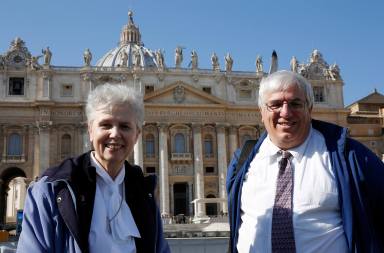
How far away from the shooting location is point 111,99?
365 cm

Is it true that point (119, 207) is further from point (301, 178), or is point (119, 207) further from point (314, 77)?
point (314, 77)

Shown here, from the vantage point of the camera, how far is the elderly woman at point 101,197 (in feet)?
10.7

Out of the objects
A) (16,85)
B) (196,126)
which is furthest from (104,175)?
(16,85)

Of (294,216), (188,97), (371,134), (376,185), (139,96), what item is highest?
(188,97)

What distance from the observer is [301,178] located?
148 inches

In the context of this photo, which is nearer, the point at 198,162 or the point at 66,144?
the point at 66,144

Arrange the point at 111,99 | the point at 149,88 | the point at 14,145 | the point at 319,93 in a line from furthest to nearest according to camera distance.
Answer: the point at 319,93 < the point at 149,88 < the point at 14,145 < the point at 111,99

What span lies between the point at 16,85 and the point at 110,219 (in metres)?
40.1

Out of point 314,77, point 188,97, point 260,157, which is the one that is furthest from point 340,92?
point 260,157

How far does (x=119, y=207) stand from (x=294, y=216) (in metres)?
1.34

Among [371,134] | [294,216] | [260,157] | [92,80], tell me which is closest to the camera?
[294,216]

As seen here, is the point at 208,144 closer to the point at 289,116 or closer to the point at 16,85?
the point at 16,85

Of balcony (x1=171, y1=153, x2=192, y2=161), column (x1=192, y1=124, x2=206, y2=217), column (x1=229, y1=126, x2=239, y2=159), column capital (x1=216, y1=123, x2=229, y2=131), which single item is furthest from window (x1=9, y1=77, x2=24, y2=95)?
column (x1=229, y1=126, x2=239, y2=159)

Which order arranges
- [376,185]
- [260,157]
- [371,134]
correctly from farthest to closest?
[371,134] < [260,157] < [376,185]
